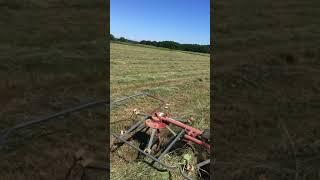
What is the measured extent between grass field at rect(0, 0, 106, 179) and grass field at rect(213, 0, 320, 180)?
7.23 feet

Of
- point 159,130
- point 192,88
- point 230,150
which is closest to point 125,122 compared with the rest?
point 159,130

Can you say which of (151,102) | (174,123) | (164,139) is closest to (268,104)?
(151,102)

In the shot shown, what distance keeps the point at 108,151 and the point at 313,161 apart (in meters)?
2.97

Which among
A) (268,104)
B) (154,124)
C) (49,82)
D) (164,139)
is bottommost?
(164,139)

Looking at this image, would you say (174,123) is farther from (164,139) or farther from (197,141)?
(164,139)

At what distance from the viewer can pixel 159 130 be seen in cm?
686

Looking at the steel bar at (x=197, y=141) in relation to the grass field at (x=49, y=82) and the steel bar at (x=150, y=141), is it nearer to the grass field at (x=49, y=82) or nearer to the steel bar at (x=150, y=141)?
the steel bar at (x=150, y=141)

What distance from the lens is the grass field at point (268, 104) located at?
648 centimetres

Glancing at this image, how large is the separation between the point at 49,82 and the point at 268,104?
17.5 ft

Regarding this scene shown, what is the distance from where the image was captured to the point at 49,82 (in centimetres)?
1109

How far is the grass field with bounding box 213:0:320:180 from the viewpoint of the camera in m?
6.48

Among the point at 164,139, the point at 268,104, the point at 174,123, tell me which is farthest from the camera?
the point at 268,104

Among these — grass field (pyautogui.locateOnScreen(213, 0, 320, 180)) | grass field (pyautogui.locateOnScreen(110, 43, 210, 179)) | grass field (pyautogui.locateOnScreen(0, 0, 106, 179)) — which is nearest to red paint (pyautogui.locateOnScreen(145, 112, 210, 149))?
grass field (pyautogui.locateOnScreen(110, 43, 210, 179))

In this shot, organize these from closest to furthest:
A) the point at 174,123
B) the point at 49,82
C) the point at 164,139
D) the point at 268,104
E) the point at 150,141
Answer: the point at 150,141, the point at 174,123, the point at 164,139, the point at 268,104, the point at 49,82
